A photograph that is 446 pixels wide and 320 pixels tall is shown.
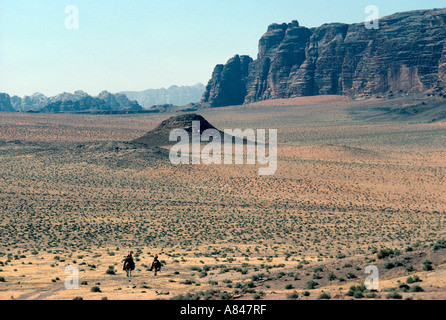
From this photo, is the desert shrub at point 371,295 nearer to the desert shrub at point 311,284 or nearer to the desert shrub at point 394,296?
the desert shrub at point 394,296

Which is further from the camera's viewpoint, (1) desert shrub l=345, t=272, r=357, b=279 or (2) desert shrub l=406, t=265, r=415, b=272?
(1) desert shrub l=345, t=272, r=357, b=279

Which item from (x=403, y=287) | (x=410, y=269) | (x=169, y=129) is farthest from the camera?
(x=169, y=129)

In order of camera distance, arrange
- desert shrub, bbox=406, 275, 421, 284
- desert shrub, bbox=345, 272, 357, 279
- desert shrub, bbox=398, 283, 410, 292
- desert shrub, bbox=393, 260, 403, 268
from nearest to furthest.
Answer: desert shrub, bbox=398, 283, 410, 292 → desert shrub, bbox=406, 275, 421, 284 → desert shrub, bbox=345, 272, 357, 279 → desert shrub, bbox=393, 260, 403, 268

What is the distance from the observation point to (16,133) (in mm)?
116625

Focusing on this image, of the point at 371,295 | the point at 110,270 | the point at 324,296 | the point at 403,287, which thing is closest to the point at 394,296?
the point at 371,295

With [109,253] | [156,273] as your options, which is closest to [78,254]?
[109,253]

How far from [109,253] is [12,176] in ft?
125

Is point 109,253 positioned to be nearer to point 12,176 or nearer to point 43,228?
point 43,228

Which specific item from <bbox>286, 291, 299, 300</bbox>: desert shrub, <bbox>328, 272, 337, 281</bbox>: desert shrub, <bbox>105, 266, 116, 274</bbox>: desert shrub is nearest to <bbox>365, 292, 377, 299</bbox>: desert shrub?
<bbox>286, 291, 299, 300</bbox>: desert shrub

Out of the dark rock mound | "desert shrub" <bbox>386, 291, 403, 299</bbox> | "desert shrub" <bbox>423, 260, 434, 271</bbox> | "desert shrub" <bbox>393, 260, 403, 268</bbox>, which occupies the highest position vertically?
the dark rock mound

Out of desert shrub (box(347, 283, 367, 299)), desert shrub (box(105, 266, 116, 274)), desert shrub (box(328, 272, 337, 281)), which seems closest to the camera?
desert shrub (box(347, 283, 367, 299))

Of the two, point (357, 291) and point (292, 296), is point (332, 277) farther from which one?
point (292, 296)

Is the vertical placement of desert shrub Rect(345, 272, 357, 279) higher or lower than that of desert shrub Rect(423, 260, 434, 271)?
lower

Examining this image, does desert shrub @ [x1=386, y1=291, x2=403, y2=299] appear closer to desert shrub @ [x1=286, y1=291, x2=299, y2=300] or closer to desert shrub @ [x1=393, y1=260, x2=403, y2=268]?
desert shrub @ [x1=286, y1=291, x2=299, y2=300]
